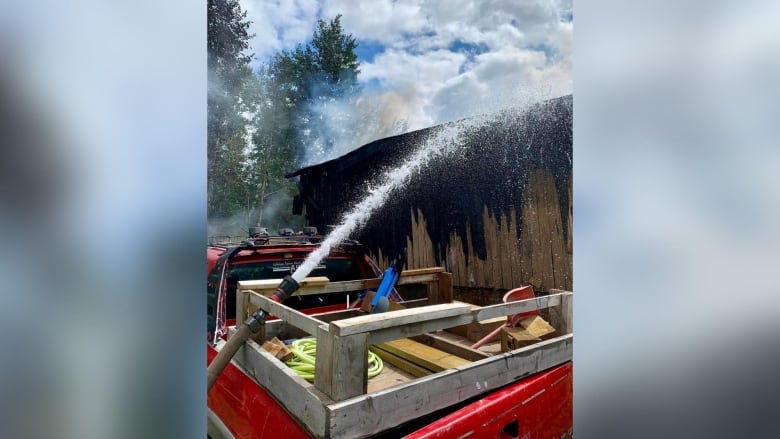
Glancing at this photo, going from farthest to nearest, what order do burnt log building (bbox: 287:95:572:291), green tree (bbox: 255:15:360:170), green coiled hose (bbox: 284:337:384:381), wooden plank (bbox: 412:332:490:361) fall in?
green tree (bbox: 255:15:360:170) < burnt log building (bbox: 287:95:572:291) < wooden plank (bbox: 412:332:490:361) < green coiled hose (bbox: 284:337:384:381)

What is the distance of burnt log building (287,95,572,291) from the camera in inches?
151

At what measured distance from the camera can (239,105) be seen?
5285 mm

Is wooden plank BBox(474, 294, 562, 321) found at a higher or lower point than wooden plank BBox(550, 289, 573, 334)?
higher

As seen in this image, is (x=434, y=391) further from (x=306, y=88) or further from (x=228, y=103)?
A: (x=306, y=88)

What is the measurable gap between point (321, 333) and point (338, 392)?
0.17 m

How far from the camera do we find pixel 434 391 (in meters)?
1.40

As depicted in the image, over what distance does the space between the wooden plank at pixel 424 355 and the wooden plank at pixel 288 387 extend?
689 millimetres

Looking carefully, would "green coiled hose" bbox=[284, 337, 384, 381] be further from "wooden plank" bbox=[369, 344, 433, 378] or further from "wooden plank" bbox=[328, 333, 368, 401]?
"wooden plank" bbox=[328, 333, 368, 401]

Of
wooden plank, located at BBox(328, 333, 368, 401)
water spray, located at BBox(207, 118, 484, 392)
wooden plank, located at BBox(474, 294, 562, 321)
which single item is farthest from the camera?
water spray, located at BBox(207, 118, 484, 392)

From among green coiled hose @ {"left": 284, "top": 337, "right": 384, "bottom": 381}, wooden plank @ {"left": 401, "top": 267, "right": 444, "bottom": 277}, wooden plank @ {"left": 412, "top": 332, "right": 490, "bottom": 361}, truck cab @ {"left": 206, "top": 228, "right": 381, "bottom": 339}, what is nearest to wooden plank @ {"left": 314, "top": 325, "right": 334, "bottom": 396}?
green coiled hose @ {"left": 284, "top": 337, "right": 384, "bottom": 381}
